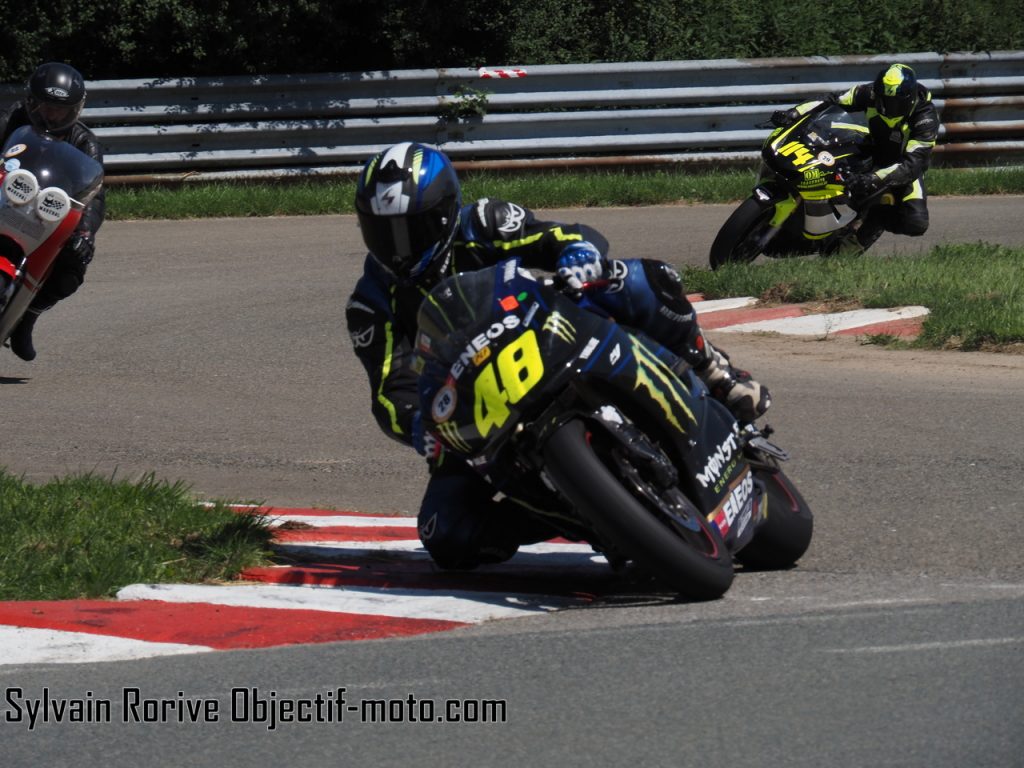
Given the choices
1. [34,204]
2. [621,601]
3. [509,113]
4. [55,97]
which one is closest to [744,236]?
[55,97]

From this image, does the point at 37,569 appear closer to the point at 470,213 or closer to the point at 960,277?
the point at 470,213

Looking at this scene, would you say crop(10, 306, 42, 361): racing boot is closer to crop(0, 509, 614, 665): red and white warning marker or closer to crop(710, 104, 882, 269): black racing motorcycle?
crop(0, 509, 614, 665): red and white warning marker

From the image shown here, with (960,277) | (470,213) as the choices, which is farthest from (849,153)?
(470,213)

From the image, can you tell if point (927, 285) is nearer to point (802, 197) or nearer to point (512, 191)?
point (802, 197)

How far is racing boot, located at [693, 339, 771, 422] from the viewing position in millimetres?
5391

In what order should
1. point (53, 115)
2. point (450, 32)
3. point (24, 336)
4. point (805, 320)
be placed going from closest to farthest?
point (53, 115), point (24, 336), point (805, 320), point (450, 32)

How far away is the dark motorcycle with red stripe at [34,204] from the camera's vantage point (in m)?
8.52

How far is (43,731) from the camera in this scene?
3959mm

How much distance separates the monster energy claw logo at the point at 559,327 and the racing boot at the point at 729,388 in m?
0.78

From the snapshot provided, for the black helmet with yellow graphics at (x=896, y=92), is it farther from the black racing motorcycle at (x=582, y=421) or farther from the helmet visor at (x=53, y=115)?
the black racing motorcycle at (x=582, y=421)

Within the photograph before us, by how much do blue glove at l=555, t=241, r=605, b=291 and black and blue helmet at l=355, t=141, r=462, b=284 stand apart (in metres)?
0.54

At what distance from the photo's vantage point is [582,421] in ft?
15.3

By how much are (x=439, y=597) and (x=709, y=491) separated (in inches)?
36.8

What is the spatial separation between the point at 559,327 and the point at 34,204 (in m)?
4.69
